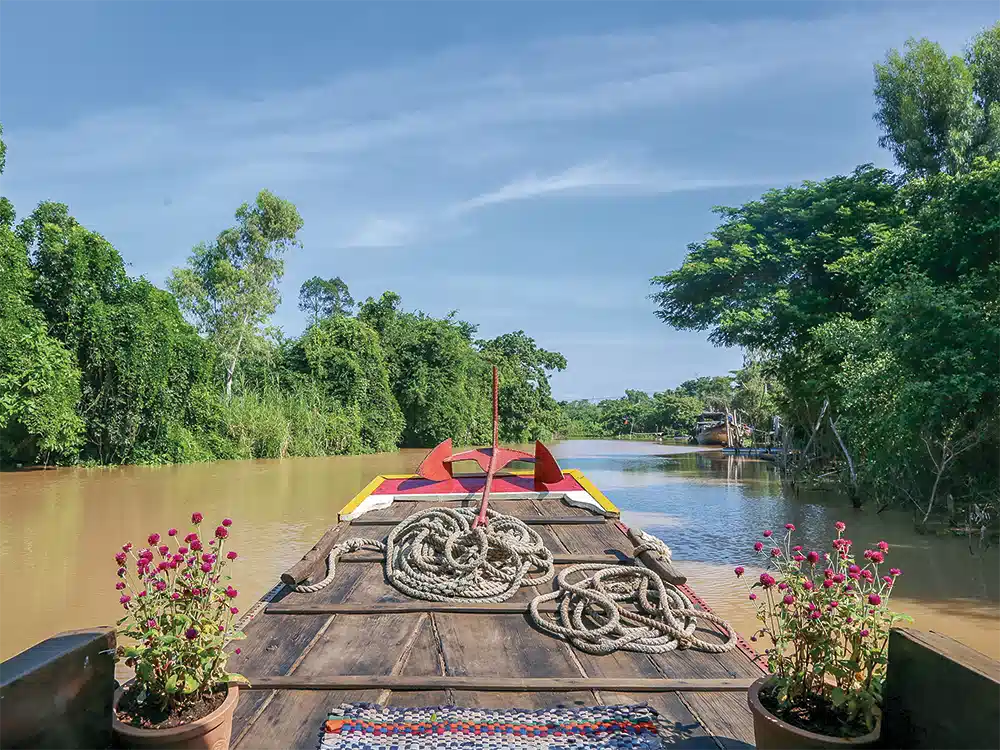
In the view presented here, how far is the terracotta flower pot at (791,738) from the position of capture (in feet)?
4.76

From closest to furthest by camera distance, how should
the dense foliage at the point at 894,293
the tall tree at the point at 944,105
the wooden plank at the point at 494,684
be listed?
1. the wooden plank at the point at 494,684
2. the dense foliage at the point at 894,293
3. the tall tree at the point at 944,105

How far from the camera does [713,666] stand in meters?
2.37

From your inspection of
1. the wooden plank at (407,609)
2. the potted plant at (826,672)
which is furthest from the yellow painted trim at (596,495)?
the potted plant at (826,672)

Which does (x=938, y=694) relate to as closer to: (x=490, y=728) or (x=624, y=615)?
(x=490, y=728)

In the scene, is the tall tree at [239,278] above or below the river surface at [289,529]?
above

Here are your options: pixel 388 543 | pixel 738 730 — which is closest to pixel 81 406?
pixel 388 543

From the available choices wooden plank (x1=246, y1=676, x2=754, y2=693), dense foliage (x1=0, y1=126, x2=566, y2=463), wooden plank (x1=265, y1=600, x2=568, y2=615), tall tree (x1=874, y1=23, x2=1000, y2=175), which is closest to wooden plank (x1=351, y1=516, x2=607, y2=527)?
wooden plank (x1=265, y1=600, x2=568, y2=615)

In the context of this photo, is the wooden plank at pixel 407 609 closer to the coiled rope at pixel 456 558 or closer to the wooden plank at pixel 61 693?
the coiled rope at pixel 456 558

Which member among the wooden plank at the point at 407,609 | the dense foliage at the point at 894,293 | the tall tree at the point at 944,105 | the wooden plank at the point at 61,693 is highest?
the tall tree at the point at 944,105

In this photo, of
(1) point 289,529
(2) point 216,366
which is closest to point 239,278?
(2) point 216,366

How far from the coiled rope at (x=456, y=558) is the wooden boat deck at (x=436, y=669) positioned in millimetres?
70

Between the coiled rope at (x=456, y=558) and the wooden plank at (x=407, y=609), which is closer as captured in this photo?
the wooden plank at (x=407, y=609)

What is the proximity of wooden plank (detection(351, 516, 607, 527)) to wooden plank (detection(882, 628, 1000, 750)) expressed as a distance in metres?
2.93

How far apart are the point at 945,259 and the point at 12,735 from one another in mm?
9696
